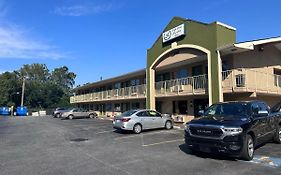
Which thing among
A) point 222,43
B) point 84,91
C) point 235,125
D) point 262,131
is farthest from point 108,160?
point 84,91

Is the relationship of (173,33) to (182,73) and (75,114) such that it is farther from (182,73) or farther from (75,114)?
(75,114)

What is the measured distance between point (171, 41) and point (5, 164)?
16.7 m

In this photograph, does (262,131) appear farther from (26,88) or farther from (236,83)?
(26,88)

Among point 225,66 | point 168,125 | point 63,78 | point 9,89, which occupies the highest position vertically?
point 63,78

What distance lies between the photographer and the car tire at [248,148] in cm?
850

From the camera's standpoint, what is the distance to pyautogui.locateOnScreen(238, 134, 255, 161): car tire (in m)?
8.50

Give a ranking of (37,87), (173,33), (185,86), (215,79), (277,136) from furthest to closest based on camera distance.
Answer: (37,87) < (173,33) < (185,86) < (215,79) < (277,136)

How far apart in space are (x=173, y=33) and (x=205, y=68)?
156 inches

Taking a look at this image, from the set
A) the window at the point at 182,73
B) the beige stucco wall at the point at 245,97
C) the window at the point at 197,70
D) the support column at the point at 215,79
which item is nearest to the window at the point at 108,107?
the window at the point at 182,73

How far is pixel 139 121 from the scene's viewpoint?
17.3 metres

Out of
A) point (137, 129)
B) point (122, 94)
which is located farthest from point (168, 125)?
point (122, 94)

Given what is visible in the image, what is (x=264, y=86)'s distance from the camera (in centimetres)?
1769

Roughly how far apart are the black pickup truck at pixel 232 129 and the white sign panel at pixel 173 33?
38.2 ft

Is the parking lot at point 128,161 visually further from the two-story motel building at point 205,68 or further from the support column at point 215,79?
the two-story motel building at point 205,68
